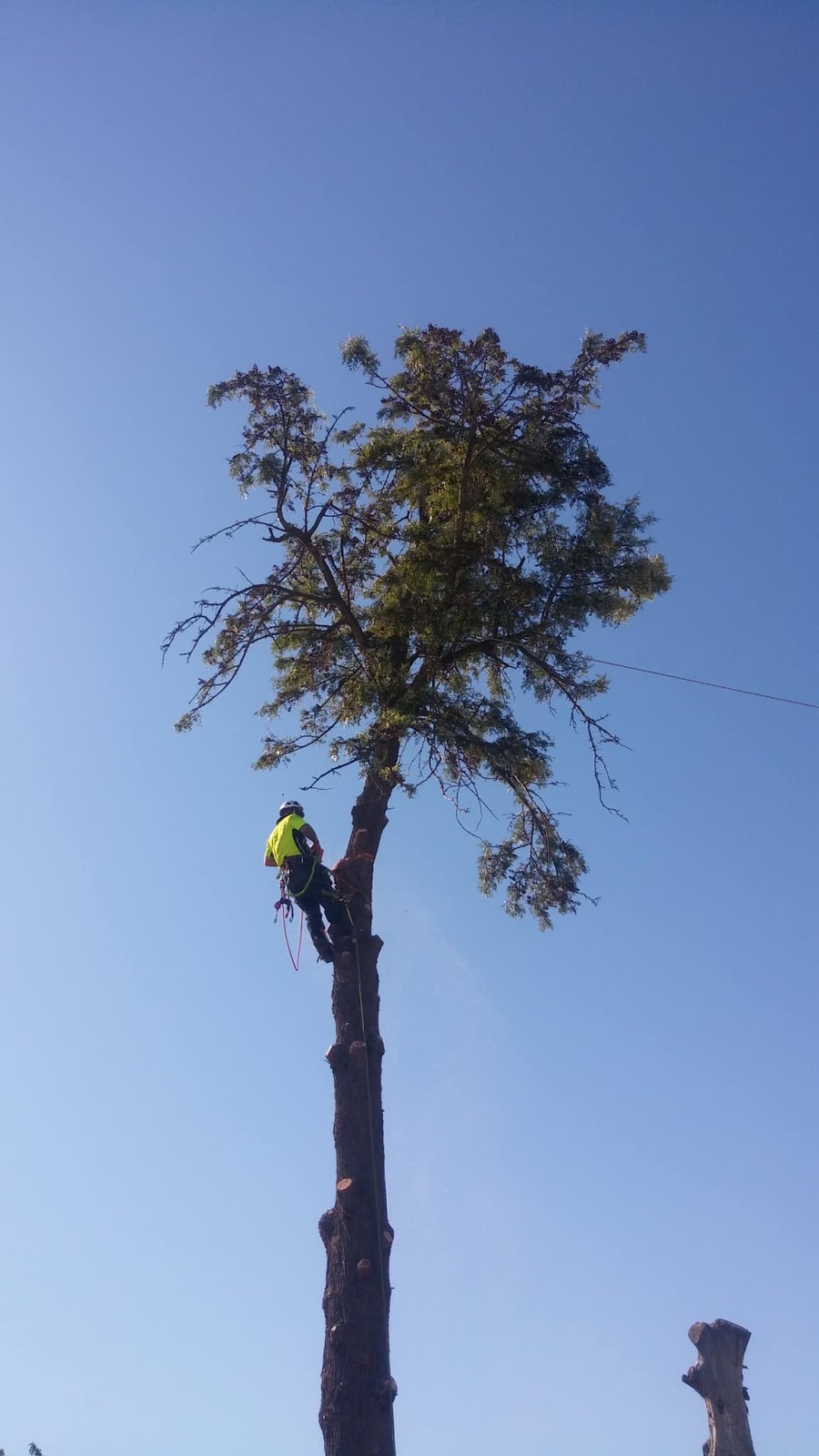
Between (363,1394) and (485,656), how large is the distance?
644 centimetres

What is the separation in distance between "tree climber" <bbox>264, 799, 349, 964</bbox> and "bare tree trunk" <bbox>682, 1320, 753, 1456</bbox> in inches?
159

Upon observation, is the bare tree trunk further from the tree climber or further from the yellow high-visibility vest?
the yellow high-visibility vest

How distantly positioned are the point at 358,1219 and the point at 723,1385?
8.47ft

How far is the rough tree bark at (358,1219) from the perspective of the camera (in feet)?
23.8

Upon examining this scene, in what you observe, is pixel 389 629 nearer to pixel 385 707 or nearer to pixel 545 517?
pixel 385 707

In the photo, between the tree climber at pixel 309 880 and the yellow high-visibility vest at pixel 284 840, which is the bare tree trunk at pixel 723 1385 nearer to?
the tree climber at pixel 309 880

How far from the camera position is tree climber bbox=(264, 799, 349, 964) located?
946cm

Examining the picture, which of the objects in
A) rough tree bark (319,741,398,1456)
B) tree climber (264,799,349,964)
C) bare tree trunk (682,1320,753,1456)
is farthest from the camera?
tree climber (264,799,349,964)

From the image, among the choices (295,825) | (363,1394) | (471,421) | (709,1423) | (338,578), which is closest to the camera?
(709,1423)

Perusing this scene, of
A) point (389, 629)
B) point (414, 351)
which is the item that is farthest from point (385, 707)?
point (414, 351)

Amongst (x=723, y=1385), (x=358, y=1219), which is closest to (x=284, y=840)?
(x=358, y=1219)

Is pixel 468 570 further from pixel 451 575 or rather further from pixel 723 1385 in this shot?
pixel 723 1385

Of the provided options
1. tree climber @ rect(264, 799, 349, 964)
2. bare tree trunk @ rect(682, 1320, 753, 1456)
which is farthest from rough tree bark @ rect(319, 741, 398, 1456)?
bare tree trunk @ rect(682, 1320, 753, 1456)

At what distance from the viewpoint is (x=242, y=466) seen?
11.1 metres
